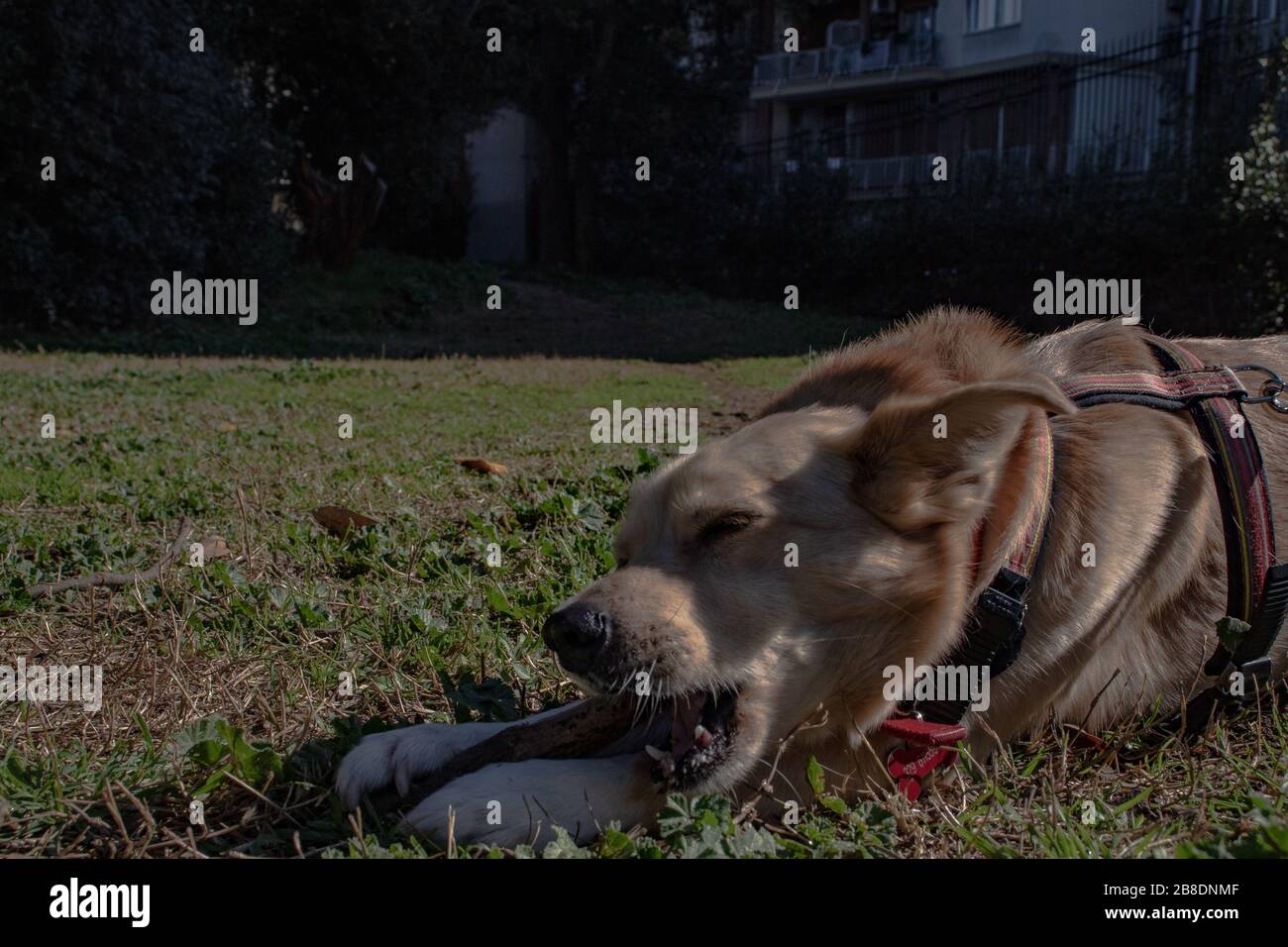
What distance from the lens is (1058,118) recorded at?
75.2 ft

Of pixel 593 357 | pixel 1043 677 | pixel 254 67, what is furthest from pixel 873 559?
pixel 254 67

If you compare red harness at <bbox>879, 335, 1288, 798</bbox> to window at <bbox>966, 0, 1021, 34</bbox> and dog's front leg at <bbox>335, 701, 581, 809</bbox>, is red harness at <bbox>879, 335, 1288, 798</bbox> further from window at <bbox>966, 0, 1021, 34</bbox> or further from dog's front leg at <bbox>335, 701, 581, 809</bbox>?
window at <bbox>966, 0, 1021, 34</bbox>

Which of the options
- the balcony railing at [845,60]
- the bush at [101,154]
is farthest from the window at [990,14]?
the bush at [101,154]

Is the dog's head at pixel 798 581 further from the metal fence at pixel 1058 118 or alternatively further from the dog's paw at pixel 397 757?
the metal fence at pixel 1058 118

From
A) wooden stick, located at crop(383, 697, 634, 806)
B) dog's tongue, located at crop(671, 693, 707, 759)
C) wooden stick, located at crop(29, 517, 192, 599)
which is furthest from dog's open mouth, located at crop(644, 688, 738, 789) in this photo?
wooden stick, located at crop(29, 517, 192, 599)

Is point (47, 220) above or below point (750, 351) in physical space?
above

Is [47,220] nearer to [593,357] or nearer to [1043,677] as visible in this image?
[593,357]

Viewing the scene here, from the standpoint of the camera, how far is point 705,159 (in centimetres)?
2650

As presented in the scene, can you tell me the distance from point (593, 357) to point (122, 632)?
11399 millimetres

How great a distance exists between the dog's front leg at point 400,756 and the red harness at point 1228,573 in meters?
0.86

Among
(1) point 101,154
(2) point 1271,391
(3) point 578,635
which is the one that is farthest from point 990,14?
(3) point 578,635

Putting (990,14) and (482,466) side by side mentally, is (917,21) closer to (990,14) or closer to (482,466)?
(990,14)

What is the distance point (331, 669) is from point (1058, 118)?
2285cm

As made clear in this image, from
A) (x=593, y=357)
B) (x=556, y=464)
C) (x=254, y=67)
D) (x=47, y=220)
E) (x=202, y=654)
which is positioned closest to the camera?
(x=202, y=654)
